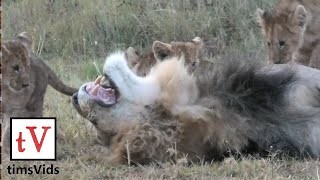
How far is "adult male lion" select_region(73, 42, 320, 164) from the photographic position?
329 cm

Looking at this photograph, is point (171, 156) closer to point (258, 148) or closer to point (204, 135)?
point (204, 135)

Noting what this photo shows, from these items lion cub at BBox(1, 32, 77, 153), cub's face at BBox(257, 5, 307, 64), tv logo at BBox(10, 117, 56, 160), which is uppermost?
cub's face at BBox(257, 5, 307, 64)

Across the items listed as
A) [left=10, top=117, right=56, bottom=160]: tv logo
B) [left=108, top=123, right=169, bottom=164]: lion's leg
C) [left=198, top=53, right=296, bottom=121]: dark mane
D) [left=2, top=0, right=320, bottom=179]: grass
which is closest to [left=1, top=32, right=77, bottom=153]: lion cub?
[left=10, top=117, right=56, bottom=160]: tv logo

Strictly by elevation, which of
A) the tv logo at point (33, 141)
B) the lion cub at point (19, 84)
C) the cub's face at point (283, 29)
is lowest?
the tv logo at point (33, 141)

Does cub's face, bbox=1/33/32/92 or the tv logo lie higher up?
cub's face, bbox=1/33/32/92

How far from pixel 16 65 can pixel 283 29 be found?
2384mm

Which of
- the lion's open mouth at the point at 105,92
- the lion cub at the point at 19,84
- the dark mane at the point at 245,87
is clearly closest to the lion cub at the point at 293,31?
the lion cub at the point at 19,84

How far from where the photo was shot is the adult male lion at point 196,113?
10.8 feet

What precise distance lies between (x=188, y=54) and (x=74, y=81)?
872mm

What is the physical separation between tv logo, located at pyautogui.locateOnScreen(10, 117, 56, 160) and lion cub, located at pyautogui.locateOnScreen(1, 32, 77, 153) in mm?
454

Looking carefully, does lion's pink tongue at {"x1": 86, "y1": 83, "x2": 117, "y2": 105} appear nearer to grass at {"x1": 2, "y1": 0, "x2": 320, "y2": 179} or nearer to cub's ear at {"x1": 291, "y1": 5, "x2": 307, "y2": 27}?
grass at {"x1": 2, "y1": 0, "x2": 320, "y2": 179}

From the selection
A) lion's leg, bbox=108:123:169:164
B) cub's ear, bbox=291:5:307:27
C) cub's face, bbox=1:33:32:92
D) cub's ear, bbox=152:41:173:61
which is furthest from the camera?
cub's ear, bbox=291:5:307:27

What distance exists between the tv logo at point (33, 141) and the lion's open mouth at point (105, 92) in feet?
0.78

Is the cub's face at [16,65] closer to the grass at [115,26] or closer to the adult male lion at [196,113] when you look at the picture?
the adult male lion at [196,113]
